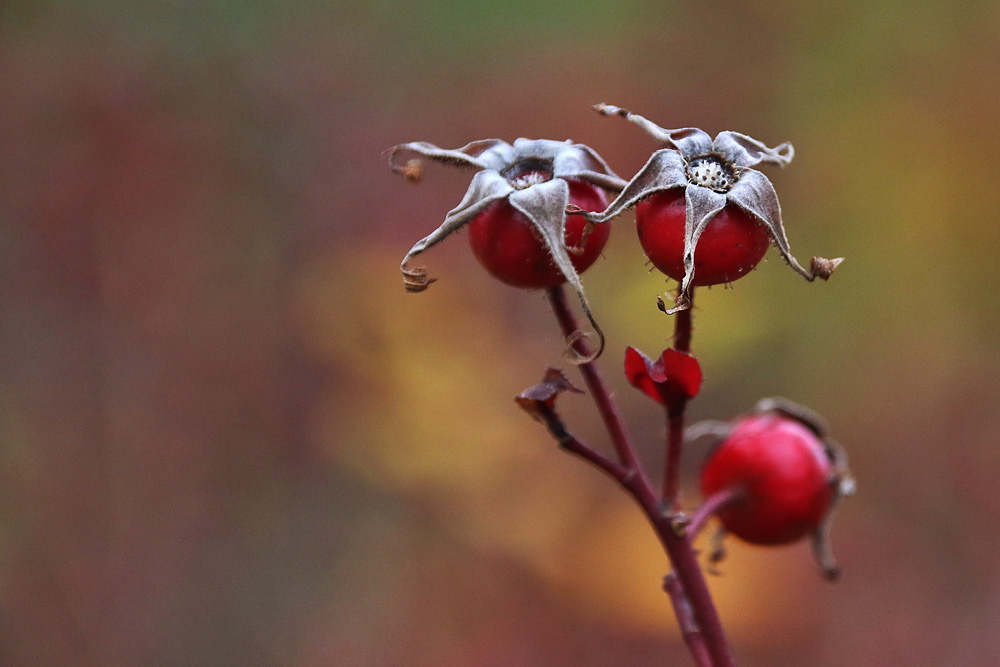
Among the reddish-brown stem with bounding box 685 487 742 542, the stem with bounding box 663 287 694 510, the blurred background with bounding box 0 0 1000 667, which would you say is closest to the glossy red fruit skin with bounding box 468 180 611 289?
the stem with bounding box 663 287 694 510

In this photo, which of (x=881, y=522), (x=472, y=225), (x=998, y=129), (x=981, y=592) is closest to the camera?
(x=472, y=225)

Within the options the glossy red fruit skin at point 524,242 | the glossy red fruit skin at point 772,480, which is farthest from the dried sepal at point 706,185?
the glossy red fruit skin at point 772,480

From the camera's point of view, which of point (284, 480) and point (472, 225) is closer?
point (472, 225)

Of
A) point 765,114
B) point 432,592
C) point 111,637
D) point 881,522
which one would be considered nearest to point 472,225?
point 432,592

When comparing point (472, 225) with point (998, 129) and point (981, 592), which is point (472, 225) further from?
point (998, 129)

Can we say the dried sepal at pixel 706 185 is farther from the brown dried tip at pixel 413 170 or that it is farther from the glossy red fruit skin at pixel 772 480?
the glossy red fruit skin at pixel 772 480

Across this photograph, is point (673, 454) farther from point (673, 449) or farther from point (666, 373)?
point (666, 373)
